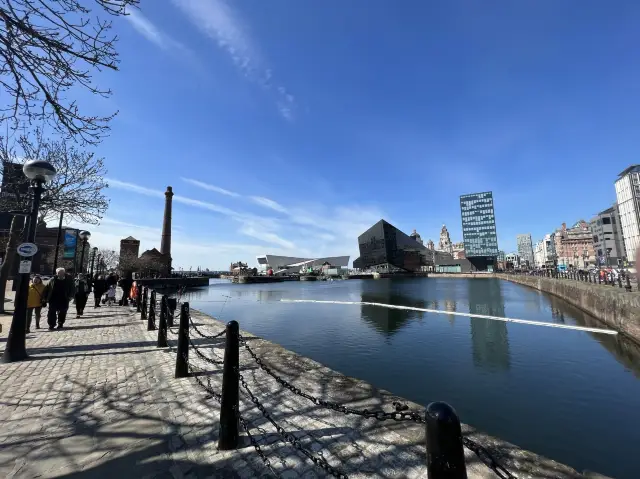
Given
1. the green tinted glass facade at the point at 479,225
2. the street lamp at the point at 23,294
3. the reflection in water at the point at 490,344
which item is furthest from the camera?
the green tinted glass facade at the point at 479,225

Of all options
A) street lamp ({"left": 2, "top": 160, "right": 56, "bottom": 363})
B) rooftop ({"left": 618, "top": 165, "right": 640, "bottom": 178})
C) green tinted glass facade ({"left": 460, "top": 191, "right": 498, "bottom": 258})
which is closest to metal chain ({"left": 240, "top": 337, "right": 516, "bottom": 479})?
street lamp ({"left": 2, "top": 160, "right": 56, "bottom": 363})

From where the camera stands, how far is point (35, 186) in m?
6.88

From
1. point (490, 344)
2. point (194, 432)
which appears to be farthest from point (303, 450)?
point (490, 344)

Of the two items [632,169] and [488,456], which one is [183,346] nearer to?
[488,456]

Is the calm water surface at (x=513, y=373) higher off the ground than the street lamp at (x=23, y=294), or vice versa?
the street lamp at (x=23, y=294)

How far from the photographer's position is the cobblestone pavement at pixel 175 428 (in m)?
2.89

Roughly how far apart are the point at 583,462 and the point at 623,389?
16.2 feet

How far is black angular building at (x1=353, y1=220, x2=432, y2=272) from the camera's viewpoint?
12088 cm

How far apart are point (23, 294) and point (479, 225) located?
16454 cm

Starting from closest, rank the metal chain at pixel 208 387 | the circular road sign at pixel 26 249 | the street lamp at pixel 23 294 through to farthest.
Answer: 1. the metal chain at pixel 208 387
2. the street lamp at pixel 23 294
3. the circular road sign at pixel 26 249

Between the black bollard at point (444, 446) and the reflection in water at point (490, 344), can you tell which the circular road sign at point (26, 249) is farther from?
the reflection in water at point (490, 344)

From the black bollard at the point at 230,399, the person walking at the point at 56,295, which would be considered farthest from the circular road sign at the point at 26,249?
the black bollard at the point at 230,399

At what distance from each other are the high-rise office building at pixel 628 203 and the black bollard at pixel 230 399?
92.7m

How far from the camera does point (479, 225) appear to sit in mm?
147500
